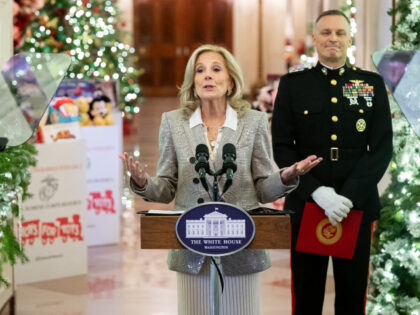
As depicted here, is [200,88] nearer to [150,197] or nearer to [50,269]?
[150,197]

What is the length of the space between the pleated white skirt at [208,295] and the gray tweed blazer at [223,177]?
1.4 inches

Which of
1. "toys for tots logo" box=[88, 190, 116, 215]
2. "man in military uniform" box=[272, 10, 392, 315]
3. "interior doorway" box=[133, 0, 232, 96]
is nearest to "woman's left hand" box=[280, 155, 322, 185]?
"man in military uniform" box=[272, 10, 392, 315]

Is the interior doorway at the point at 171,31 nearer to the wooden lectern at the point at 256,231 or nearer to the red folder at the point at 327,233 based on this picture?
the red folder at the point at 327,233

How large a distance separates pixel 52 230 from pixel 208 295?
3.58 meters

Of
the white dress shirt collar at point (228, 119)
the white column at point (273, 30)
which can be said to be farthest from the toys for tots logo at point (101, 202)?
the white column at point (273, 30)

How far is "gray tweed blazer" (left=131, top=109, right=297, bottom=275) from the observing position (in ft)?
11.9

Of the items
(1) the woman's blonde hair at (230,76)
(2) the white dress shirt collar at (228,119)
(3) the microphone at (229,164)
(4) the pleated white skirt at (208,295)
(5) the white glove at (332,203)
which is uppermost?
(1) the woman's blonde hair at (230,76)

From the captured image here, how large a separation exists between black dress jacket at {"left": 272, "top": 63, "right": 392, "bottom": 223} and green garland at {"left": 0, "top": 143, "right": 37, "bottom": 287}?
4.17 feet

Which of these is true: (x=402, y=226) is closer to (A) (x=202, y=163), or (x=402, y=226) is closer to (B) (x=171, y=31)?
(A) (x=202, y=163)

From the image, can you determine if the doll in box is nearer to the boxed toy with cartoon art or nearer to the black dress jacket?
the boxed toy with cartoon art

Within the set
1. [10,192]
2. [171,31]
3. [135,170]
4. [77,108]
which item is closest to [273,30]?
[171,31]

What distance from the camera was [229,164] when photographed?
3.24 meters

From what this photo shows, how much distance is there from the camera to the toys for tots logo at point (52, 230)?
22.4 feet

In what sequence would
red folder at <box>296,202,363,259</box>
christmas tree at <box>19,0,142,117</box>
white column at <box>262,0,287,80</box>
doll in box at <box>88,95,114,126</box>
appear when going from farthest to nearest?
white column at <box>262,0,287,80</box>
christmas tree at <box>19,0,142,117</box>
doll in box at <box>88,95,114,126</box>
red folder at <box>296,202,363,259</box>
